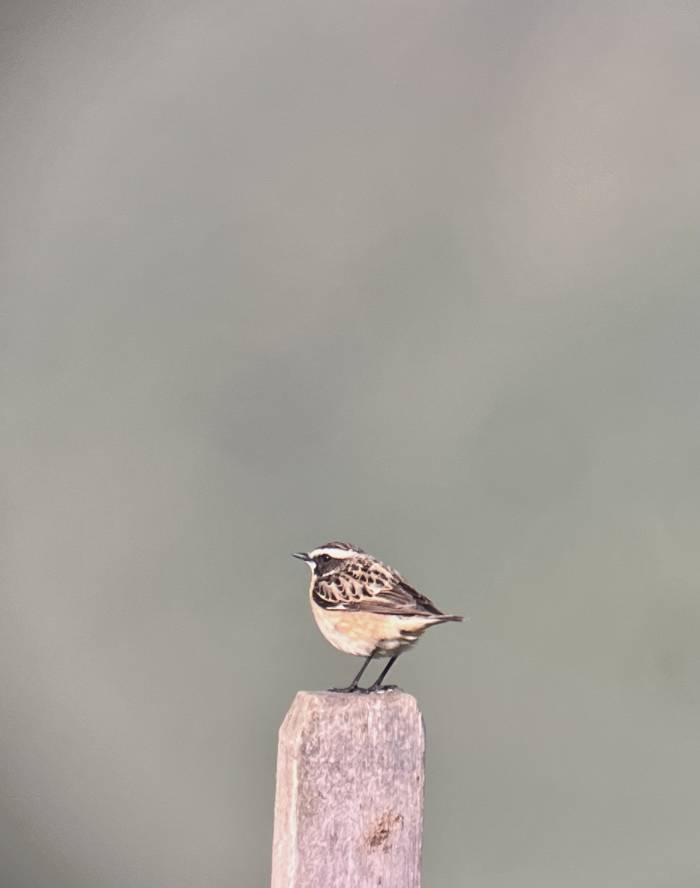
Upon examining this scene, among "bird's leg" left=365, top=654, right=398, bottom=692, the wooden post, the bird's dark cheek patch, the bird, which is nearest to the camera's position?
the wooden post

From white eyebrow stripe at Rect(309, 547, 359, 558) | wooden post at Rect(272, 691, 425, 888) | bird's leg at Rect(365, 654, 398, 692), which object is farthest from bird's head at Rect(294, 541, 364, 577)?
wooden post at Rect(272, 691, 425, 888)

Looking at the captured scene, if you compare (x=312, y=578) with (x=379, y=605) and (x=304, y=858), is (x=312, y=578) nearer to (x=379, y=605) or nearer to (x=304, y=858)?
(x=379, y=605)

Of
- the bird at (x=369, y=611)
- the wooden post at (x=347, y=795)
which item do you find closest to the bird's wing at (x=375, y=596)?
the bird at (x=369, y=611)

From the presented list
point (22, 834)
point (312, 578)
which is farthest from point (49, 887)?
point (312, 578)

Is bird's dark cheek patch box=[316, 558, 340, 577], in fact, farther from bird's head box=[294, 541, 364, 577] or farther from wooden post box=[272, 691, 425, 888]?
wooden post box=[272, 691, 425, 888]

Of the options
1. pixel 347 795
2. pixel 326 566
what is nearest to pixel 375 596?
pixel 326 566

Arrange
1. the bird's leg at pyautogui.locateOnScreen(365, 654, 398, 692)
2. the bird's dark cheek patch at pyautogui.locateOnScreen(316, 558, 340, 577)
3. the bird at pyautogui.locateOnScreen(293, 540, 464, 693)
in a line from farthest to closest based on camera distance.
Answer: the bird's dark cheek patch at pyautogui.locateOnScreen(316, 558, 340, 577), the bird at pyautogui.locateOnScreen(293, 540, 464, 693), the bird's leg at pyautogui.locateOnScreen(365, 654, 398, 692)

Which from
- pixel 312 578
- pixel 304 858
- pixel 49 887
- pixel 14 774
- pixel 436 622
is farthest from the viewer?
pixel 14 774
